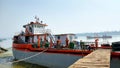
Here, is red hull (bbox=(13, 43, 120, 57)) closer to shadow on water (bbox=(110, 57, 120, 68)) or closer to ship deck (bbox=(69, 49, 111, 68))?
shadow on water (bbox=(110, 57, 120, 68))

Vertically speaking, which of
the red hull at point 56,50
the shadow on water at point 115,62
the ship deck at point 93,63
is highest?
the red hull at point 56,50

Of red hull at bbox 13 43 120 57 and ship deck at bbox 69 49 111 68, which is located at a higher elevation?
red hull at bbox 13 43 120 57

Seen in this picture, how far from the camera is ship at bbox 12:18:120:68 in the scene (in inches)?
634

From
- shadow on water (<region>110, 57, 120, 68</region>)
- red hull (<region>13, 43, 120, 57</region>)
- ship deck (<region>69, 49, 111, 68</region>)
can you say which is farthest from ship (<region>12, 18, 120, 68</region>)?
ship deck (<region>69, 49, 111, 68</region>)

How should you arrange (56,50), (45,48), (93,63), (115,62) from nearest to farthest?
(93,63)
(115,62)
(56,50)
(45,48)

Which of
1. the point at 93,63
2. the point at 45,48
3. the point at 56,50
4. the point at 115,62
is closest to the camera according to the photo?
the point at 93,63

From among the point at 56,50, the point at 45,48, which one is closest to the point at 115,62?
the point at 56,50

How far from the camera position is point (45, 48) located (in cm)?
1825

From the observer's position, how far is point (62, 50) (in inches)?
646

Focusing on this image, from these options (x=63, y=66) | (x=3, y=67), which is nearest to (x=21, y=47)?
(x=3, y=67)

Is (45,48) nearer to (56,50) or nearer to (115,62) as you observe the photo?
(56,50)

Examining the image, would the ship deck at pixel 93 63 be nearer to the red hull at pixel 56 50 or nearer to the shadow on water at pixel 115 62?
the shadow on water at pixel 115 62

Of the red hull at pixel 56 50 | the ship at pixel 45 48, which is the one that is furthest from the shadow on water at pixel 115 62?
the ship at pixel 45 48

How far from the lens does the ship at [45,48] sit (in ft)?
52.8
